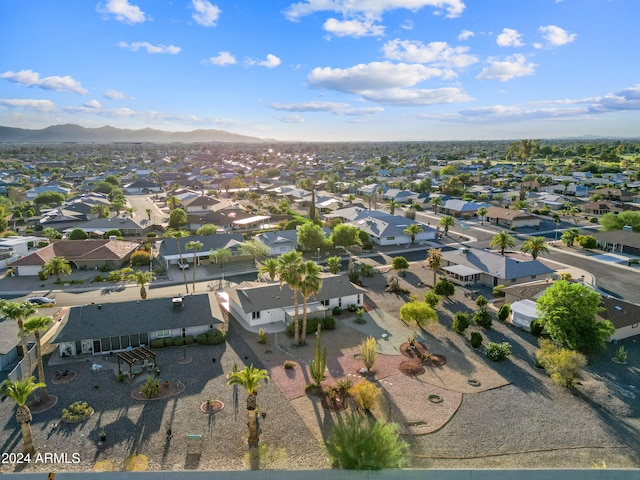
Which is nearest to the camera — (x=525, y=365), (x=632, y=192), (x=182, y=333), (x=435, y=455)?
(x=435, y=455)

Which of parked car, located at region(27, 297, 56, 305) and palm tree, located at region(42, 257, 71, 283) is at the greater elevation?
palm tree, located at region(42, 257, 71, 283)

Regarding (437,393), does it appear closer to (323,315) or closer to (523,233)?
(323,315)

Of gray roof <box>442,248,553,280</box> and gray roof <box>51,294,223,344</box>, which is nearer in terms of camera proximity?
gray roof <box>51,294,223,344</box>

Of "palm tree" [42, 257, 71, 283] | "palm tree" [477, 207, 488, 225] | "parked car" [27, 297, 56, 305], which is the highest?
"palm tree" [477, 207, 488, 225]

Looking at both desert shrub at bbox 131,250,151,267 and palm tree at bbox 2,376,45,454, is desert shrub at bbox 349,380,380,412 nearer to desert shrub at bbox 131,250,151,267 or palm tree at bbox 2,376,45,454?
palm tree at bbox 2,376,45,454

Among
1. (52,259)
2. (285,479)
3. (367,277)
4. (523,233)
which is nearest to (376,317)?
(367,277)

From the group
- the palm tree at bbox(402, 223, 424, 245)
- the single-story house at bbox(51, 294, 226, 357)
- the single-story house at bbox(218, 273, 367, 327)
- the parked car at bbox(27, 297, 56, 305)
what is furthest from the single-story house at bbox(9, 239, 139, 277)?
the palm tree at bbox(402, 223, 424, 245)

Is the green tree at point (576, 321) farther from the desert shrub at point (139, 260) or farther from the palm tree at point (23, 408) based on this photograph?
the desert shrub at point (139, 260)
